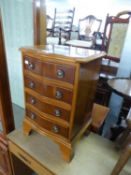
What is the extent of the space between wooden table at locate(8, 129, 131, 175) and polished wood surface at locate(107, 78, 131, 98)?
0.41 m

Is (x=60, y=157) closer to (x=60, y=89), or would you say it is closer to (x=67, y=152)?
(x=67, y=152)

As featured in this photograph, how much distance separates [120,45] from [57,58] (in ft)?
6.08

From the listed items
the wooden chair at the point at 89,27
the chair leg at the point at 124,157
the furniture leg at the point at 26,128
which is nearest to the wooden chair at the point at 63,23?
the wooden chair at the point at 89,27

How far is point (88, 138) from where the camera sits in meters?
1.07

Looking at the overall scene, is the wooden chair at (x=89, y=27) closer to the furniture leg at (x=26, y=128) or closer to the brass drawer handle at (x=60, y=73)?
the furniture leg at (x=26, y=128)

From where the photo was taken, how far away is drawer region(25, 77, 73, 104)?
748mm

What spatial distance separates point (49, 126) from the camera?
2.87 feet

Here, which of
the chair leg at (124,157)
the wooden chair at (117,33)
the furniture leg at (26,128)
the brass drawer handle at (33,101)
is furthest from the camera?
the wooden chair at (117,33)

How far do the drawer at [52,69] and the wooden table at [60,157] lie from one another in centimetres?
47

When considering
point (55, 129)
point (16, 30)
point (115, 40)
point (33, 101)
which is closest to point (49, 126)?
point (55, 129)

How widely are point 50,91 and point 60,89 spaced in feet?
0.21

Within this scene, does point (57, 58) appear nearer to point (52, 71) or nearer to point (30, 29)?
point (52, 71)

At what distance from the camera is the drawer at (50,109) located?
2.60 feet

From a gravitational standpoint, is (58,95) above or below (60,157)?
above
